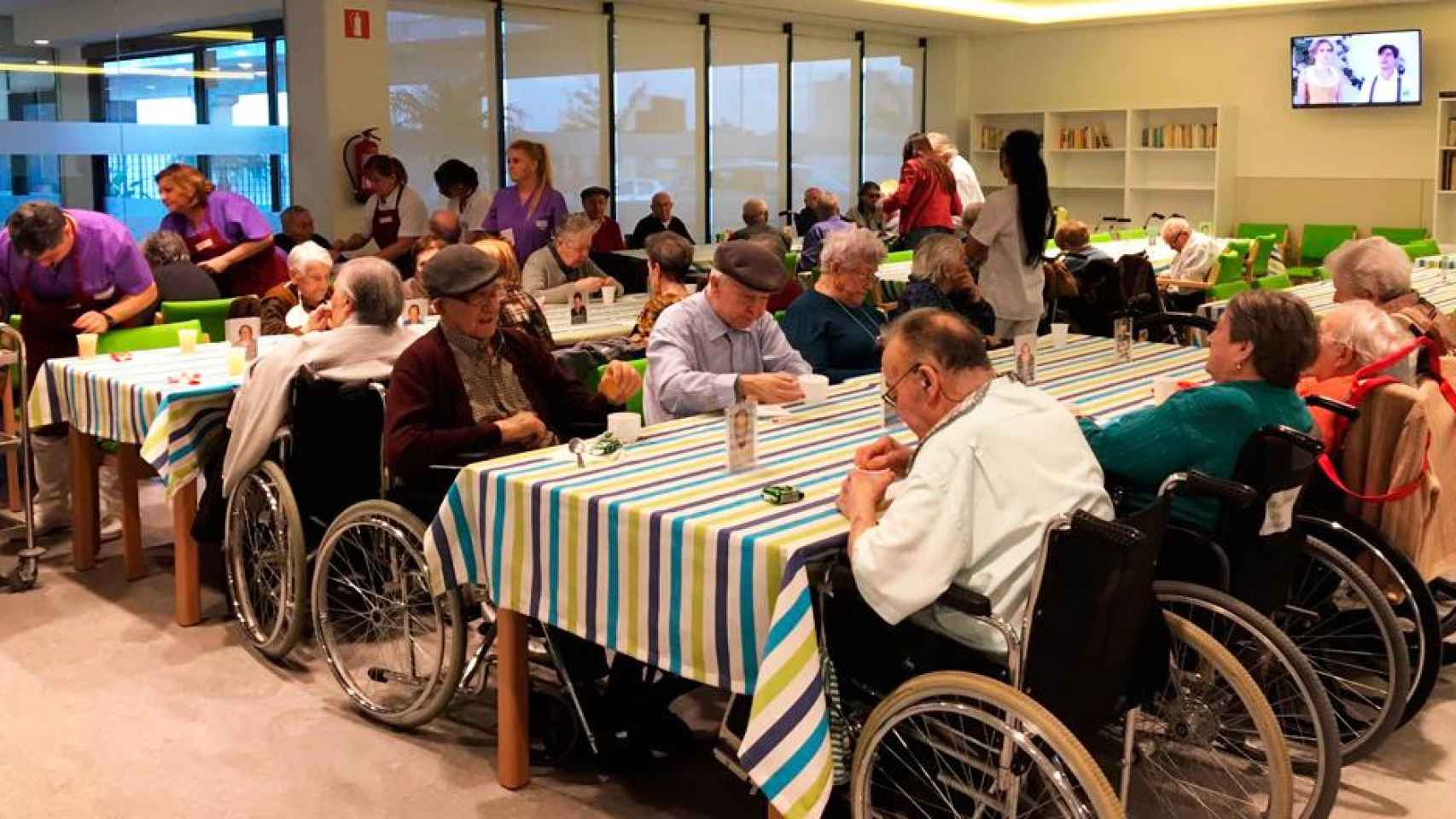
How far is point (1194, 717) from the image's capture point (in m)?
2.69

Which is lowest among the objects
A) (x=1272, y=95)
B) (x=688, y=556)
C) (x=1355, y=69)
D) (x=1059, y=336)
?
(x=688, y=556)

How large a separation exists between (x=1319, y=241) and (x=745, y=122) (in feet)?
16.6

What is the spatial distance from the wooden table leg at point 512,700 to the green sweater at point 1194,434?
1.27 m

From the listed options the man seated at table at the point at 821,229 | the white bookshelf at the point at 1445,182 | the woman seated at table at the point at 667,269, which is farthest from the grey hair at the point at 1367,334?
the white bookshelf at the point at 1445,182

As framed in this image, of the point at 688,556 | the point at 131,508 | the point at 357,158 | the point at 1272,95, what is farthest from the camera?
the point at 1272,95

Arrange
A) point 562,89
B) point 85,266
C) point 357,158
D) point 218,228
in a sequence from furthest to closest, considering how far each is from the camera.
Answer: point 562,89
point 357,158
point 218,228
point 85,266

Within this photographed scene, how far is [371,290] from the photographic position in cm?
394

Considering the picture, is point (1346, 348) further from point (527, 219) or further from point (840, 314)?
point (527, 219)

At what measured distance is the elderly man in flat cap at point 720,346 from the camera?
3744 millimetres

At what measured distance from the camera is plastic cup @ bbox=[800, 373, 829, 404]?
3818 mm

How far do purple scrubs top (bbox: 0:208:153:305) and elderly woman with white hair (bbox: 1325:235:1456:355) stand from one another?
4.10 meters

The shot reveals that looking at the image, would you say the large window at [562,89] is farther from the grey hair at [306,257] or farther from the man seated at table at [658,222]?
Result: the grey hair at [306,257]

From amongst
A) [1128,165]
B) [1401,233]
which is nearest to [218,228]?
[1128,165]

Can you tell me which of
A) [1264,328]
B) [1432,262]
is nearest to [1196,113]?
[1432,262]
